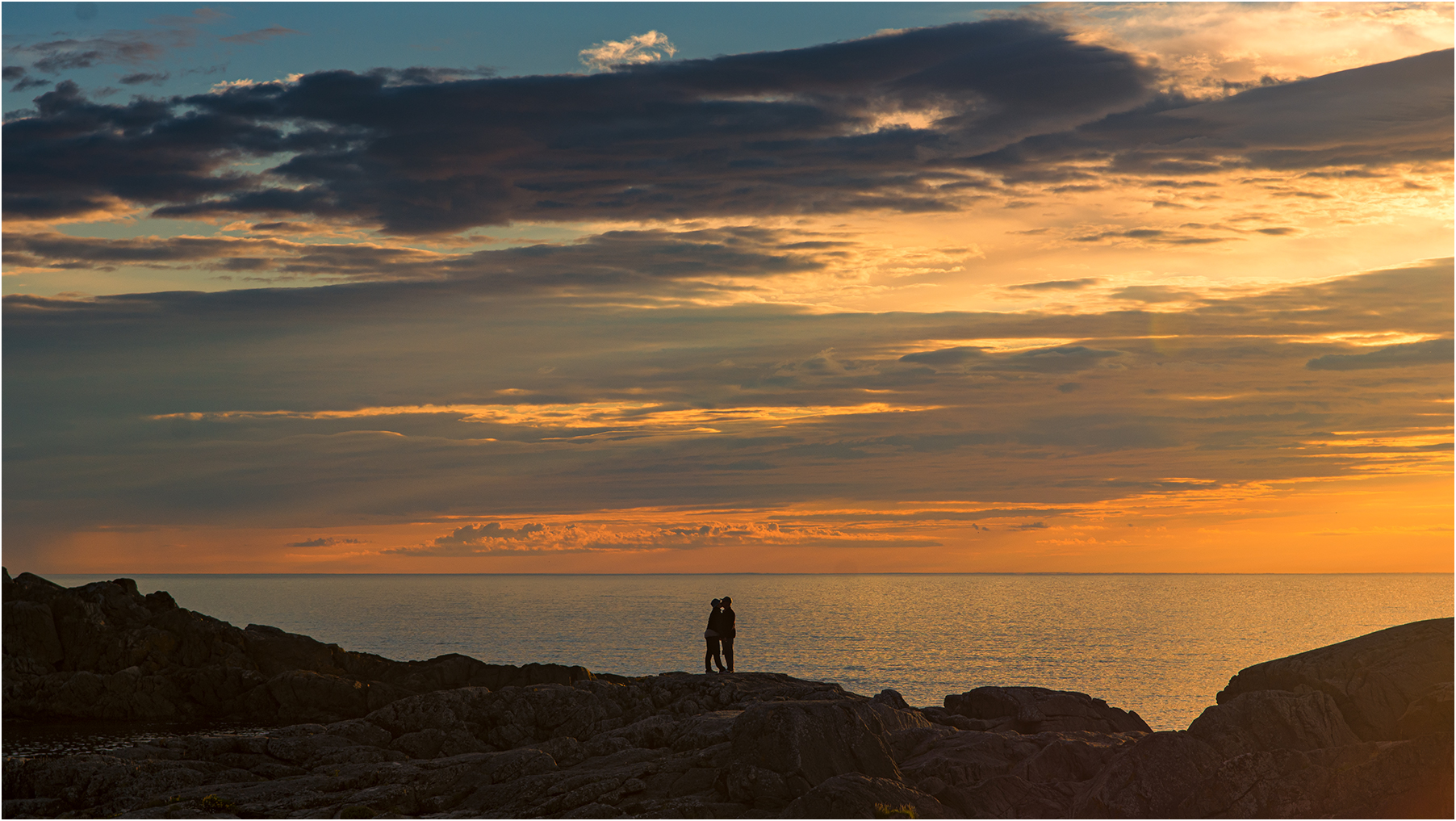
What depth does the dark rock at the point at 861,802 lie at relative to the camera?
18984 mm

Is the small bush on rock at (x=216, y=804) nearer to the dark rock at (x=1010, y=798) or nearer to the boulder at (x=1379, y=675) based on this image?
the dark rock at (x=1010, y=798)

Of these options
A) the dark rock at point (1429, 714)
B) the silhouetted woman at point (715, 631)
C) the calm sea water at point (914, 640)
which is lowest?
the calm sea water at point (914, 640)

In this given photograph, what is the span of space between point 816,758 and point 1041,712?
978 cm

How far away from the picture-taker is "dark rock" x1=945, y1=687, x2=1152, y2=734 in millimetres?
28391

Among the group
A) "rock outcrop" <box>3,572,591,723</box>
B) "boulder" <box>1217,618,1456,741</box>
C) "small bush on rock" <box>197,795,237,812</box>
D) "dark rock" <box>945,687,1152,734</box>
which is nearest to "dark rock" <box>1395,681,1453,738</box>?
"boulder" <box>1217,618,1456,741</box>

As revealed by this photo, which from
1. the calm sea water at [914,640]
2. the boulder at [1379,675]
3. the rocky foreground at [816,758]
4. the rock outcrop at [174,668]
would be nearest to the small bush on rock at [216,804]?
the rocky foreground at [816,758]

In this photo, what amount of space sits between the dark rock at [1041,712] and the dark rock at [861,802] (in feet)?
29.2

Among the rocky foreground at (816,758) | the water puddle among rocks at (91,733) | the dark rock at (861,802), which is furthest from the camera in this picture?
the water puddle among rocks at (91,733)

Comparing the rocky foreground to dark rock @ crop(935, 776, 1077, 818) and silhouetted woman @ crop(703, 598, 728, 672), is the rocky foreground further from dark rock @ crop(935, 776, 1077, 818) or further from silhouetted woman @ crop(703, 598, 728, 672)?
silhouetted woman @ crop(703, 598, 728, 672)

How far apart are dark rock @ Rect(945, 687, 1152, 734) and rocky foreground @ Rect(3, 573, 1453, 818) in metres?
0.06

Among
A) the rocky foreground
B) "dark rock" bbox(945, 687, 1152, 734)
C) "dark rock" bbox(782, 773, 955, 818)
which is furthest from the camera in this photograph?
"dark rock" bbox(945, 687, 1152, 734)

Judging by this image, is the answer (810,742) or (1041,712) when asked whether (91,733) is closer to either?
(810,742)

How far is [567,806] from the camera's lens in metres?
21.6

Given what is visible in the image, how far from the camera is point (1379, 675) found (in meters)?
24.9
